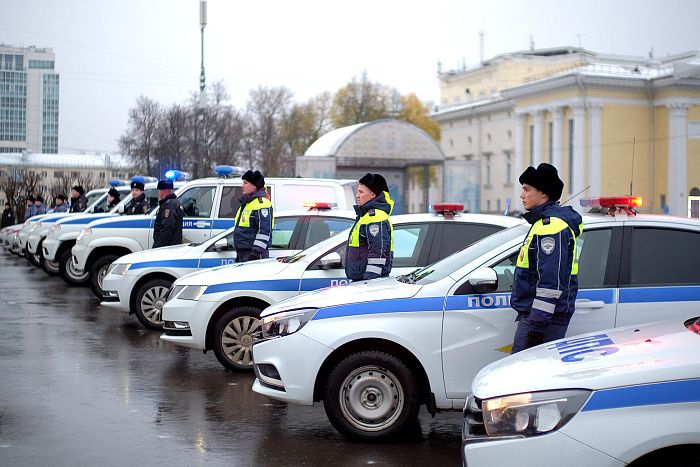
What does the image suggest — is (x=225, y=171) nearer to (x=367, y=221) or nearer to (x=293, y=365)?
(x=367, y=221)

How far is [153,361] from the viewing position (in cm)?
1112

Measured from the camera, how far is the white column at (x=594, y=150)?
2805 inches

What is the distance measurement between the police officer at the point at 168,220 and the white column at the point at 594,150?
6033 cm

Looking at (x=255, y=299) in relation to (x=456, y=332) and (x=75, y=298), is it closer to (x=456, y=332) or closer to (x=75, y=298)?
(x=456, y=332)

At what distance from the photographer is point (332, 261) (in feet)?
31.3

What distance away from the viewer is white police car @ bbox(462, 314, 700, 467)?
414cm

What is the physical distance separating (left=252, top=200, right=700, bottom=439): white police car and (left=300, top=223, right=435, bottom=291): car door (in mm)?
2203

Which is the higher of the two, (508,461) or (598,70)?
(598,70)

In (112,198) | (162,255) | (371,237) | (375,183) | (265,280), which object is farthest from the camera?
(112,198)

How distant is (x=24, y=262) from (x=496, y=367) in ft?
94.7

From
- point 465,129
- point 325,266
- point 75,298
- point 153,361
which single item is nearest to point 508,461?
point 325,266

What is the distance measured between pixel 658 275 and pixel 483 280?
128cm

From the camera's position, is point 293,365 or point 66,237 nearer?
point 293,365

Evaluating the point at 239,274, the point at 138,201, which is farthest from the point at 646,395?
the point at 138,201
